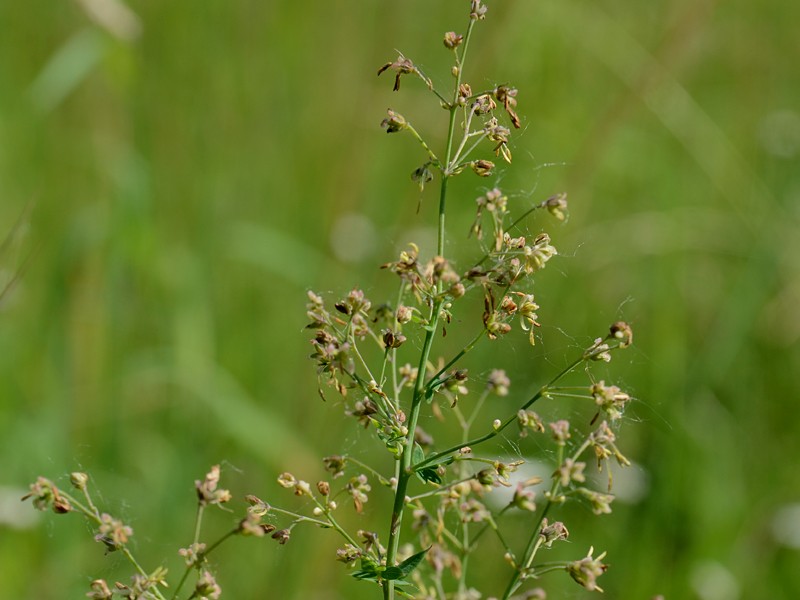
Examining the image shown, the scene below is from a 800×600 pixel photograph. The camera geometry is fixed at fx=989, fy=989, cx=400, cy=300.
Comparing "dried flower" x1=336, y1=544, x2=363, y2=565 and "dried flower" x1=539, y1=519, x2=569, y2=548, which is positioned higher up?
"dried flower" x1=539, y1=519, x2=569, y2=548

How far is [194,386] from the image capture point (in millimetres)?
4355

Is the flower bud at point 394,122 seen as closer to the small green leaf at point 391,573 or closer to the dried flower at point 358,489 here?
the dried flower at point 358,489

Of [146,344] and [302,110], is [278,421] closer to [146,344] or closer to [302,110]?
[146,344]

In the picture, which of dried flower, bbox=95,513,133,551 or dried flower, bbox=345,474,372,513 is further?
dried flower, bbox=345,474,372,513

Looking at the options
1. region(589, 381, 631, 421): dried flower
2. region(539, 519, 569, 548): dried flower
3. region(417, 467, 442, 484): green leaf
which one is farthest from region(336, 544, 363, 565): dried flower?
region(589, 381, 631, 421): dried flower

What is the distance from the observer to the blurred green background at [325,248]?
3.86 m

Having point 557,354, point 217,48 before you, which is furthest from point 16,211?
point 557,354

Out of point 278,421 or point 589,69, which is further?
point 589,69

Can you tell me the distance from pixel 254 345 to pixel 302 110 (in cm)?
187

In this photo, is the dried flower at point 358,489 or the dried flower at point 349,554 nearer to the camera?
the dried flower at point 349,554

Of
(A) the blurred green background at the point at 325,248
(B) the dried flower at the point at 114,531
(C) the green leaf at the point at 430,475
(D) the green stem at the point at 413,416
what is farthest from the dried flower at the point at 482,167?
(A) the blurred green background at the point at 325,248

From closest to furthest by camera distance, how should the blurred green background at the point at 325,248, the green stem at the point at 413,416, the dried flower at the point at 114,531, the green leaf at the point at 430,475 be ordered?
the dried flower at the point at 114,531 < the green stem at the point at 413,416 < the green leaf at the point at 430,475 < the blurred green background at the point at 325,248

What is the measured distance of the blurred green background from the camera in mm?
3857

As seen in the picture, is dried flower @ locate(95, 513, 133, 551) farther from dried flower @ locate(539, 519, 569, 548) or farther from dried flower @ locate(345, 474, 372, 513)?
dried flower @ locate(539, 519, 569, 548)
